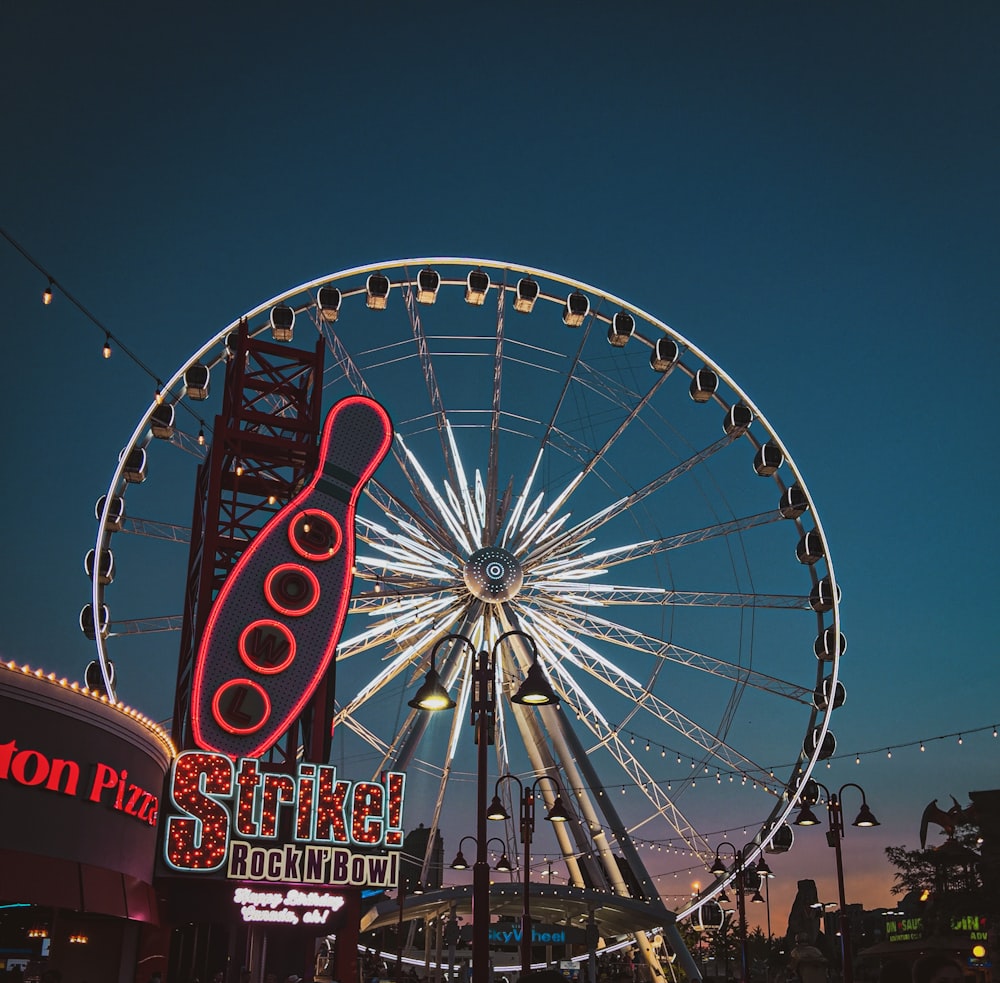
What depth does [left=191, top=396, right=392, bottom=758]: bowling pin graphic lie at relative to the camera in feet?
76.8

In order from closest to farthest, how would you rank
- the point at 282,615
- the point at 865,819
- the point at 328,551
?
the point at 865,819 → the point at 282,615 → the point at 328,551

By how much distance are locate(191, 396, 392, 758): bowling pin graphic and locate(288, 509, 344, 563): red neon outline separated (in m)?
0.02

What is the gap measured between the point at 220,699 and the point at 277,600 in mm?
2434

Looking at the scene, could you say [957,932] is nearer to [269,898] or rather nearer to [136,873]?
[269,898]

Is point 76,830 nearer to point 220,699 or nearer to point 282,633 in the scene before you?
point 220,699

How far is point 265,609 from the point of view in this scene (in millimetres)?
24422

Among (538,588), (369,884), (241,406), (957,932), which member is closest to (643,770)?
(538,588)

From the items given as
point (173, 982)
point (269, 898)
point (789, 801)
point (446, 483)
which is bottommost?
point (173, 982)

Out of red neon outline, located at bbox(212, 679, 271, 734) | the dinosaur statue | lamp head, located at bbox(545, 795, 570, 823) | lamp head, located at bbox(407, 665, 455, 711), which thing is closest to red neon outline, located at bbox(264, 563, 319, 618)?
red neon outline, located at bbox(212, 679, 271, 734)

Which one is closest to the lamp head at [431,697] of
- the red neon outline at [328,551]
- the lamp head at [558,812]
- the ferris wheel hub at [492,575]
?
the red neon outline at [328,551]

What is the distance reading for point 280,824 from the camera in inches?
892

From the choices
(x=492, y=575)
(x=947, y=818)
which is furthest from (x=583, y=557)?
(x=947, y=818)

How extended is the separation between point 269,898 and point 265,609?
5.82 meters

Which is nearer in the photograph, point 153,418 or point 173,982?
point 173,982
